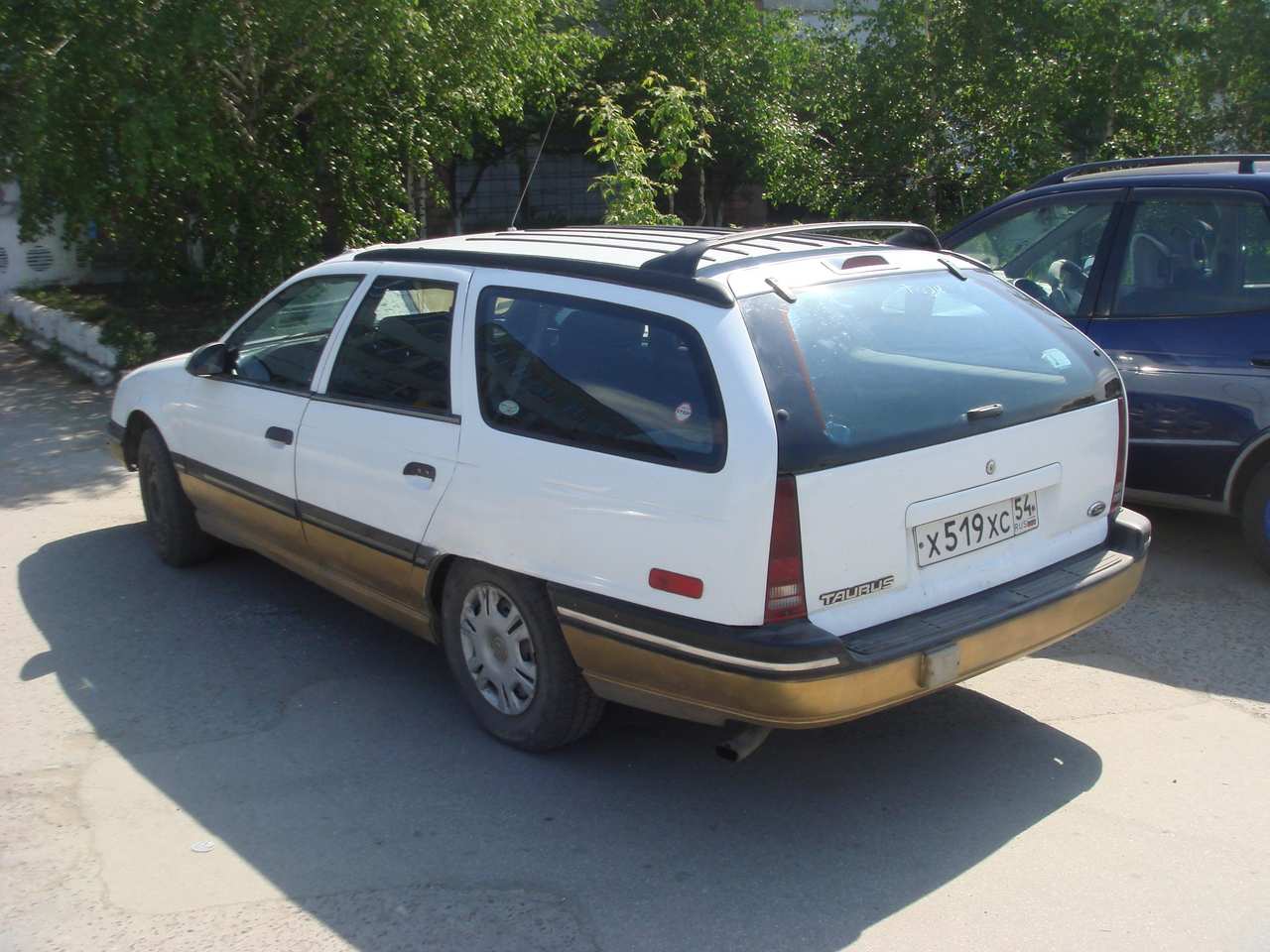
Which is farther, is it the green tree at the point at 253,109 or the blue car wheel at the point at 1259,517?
the green tree at the point at 253,109

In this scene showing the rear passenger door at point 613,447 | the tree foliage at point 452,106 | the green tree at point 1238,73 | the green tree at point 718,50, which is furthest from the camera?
the green tree at point 718,50

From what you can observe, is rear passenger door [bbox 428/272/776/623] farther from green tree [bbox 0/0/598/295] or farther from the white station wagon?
green tree [bbox 0/0/598/295]

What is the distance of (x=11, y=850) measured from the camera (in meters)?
3.97

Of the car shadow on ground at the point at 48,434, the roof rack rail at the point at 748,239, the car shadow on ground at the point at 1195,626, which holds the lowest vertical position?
the car shadow on ground at the point at 1195,626

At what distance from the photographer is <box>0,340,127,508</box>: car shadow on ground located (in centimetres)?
836

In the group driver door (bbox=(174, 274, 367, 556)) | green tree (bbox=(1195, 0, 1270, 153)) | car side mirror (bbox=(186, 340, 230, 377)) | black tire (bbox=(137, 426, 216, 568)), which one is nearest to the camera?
driver door (bbox=(174, 274, 367, 556))

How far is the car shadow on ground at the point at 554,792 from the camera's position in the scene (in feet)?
12.1

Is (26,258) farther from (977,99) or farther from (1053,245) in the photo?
(1053,245)

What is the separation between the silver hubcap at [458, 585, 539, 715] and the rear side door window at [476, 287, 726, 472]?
2.02 feet

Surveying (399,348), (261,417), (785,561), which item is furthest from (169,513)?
(785,561)

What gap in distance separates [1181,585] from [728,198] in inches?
507

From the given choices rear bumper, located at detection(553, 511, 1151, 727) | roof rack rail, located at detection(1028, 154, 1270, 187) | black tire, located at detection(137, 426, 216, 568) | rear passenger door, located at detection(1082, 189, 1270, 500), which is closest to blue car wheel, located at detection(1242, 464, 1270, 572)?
rear passenger door, located at detection(1082, 189, 1270, 500)

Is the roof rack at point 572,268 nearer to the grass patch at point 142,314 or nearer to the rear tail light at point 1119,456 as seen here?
the rear tail light at point 1119,456

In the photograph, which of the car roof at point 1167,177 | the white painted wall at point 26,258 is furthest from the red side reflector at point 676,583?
the white painted wall at point 26,258
